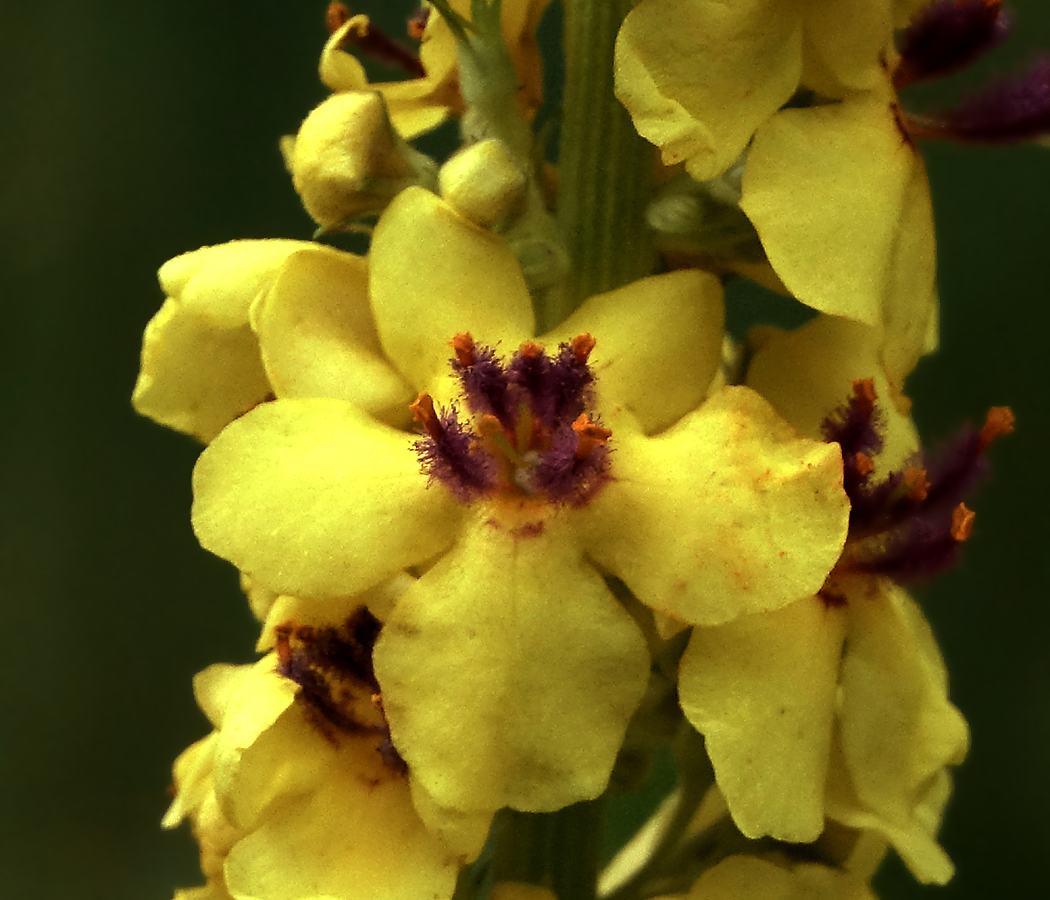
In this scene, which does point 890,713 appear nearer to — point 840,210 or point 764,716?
point 764,716

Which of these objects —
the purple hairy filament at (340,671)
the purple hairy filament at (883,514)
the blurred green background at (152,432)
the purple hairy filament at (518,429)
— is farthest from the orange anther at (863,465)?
the blurred green background at (152,432)

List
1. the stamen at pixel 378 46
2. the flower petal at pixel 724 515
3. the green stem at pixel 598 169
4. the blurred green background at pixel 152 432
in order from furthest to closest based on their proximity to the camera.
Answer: the blurred green background at pixel 152 432, the stamen at pixel 378 46, the green stem at pixel 598 169, the flower petal at pixel 724 515

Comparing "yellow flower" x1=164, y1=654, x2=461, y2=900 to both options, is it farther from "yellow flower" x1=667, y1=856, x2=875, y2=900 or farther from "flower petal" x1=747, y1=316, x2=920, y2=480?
"flower petal" x1=747, y1=316, x2=920, y2=480

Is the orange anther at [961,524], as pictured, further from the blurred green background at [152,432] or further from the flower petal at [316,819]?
the blurred green background at [152,432]

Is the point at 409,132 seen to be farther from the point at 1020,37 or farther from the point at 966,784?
the point at 966,784

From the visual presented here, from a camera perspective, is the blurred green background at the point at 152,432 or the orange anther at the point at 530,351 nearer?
the orange anther at the point at 530,351

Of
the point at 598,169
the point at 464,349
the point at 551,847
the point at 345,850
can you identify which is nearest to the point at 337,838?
the point at 345,850

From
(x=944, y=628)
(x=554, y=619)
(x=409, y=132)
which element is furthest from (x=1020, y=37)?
Answer: (x=554, y=619)
